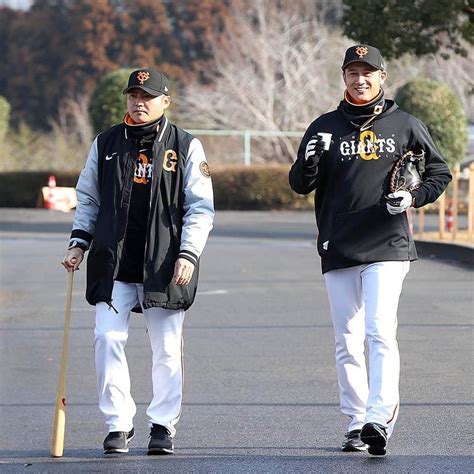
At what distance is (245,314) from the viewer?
1282cm

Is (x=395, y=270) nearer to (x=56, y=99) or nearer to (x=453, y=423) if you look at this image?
(x=453, y=423)

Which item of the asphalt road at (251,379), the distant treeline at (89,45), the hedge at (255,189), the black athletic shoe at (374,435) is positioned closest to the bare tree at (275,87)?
the hedge at (255,189)

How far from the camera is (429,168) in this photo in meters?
6.85

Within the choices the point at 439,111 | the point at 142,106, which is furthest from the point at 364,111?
the point at 439,111

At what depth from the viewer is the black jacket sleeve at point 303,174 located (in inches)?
263

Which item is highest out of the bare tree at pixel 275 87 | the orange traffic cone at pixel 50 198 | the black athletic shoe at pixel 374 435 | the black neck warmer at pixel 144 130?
the bare tree at pixel 275 87

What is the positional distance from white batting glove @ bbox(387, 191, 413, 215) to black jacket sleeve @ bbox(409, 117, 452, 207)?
0.73 ft

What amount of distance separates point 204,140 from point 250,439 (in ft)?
132

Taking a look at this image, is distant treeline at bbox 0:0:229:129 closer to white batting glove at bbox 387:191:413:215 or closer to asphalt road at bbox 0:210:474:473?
asphalt road at bbox 0:210:474:473

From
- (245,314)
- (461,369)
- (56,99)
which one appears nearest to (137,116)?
(461,369)

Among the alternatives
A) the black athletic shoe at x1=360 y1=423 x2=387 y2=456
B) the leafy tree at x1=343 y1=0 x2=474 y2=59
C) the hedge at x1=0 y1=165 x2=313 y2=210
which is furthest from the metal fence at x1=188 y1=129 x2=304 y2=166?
the black athletic shoe at x1=360 y1=423 x2=387 y2=456

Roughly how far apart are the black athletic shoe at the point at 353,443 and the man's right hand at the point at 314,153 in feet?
4.30

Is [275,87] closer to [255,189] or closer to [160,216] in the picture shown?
[255,189]

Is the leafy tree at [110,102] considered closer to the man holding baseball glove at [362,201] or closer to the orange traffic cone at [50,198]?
the orange traffic cone at [50,198]
